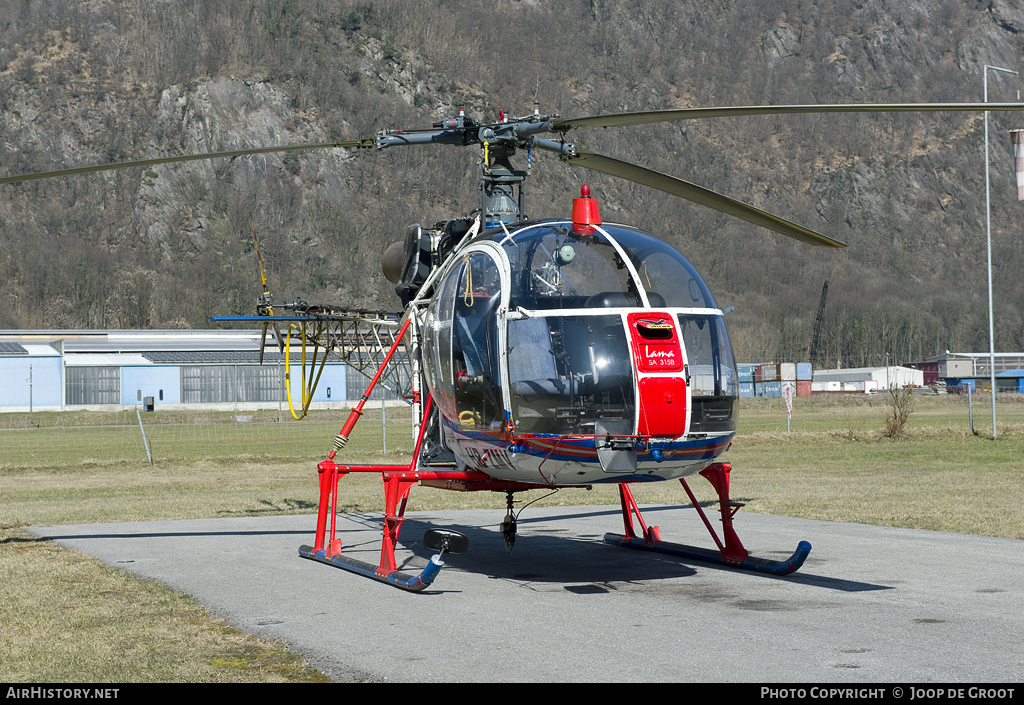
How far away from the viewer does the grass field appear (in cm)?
718

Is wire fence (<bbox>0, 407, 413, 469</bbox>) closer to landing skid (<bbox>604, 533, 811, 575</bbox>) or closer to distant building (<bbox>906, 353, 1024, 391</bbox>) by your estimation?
landing skid (<bbox>604, 533, 811, 575</bbox>)

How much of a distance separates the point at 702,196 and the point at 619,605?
4.04 meters

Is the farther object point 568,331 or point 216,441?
point 216,441

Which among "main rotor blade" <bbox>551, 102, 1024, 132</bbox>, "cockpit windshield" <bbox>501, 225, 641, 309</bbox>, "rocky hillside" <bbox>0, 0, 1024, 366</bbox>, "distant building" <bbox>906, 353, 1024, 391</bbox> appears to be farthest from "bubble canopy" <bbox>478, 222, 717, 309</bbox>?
"rocky hillside" <bbox>0, 0, 1024, 366</bbox>

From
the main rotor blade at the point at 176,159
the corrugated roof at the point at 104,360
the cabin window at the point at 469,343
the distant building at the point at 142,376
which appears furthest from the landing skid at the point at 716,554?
the corrugated roof at the point at 104,360

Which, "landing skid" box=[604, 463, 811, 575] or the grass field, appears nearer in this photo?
the grass field

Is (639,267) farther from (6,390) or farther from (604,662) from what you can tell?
(6,390)

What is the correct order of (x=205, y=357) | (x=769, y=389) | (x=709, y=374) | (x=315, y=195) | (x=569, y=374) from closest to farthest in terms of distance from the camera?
(x=569, y=374) < (x=709, y=374) < (x=205, y=357) < (x=769, y=389) < (x=315, y=195)

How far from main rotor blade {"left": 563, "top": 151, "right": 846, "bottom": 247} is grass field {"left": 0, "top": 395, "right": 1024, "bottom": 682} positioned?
16.5ft

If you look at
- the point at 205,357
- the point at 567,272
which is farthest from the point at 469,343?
the point at 205,357

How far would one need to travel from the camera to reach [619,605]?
8539 millimetres

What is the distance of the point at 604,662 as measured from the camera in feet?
21.5

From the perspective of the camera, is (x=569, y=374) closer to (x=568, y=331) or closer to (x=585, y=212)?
(x=568, y=331)

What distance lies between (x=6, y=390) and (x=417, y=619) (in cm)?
7211
